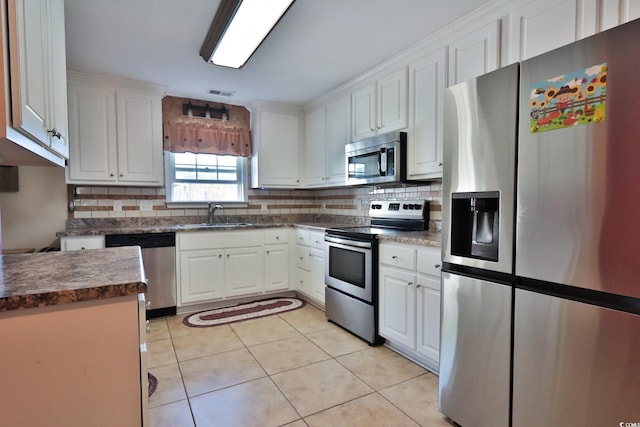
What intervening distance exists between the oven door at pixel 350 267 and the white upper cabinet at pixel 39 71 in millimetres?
1987

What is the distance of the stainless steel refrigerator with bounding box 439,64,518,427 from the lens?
4.75ft

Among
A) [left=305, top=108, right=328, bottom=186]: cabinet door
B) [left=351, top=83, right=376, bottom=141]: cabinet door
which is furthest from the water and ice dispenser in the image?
[left=305, top=108, right=328, bottom=186]: cabinet door

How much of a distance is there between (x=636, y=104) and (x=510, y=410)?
1.26 metres

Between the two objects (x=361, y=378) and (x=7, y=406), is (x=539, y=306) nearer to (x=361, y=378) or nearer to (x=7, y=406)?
(x=361, y=378)

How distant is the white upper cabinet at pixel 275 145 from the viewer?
400 centimetres

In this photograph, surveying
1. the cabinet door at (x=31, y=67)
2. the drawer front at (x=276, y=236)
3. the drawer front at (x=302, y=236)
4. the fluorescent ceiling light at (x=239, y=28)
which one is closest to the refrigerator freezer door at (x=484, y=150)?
the fluorescent ceiling light at (x=239, y=28)

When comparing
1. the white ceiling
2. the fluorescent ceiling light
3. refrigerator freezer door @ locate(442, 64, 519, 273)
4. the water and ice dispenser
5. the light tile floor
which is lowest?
the light tile floor

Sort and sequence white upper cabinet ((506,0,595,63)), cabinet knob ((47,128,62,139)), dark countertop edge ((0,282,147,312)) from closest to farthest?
dark countertop edge ((0,282,147,312)), cabinet knob ((47,128,62,139)), white upper cabinet ((506,0,595,63))

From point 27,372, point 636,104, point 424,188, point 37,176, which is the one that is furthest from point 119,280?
point 37,176

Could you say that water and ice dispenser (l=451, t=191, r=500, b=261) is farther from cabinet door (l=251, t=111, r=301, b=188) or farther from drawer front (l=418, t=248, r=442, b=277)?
cabinet door (l=251, t=111, r=301, b=188)

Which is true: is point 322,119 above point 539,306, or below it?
above

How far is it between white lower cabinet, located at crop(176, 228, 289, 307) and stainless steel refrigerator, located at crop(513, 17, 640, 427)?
108 inches

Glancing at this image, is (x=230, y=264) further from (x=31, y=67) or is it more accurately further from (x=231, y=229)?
(x=31, y=67)

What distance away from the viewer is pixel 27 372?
3.12 ft
